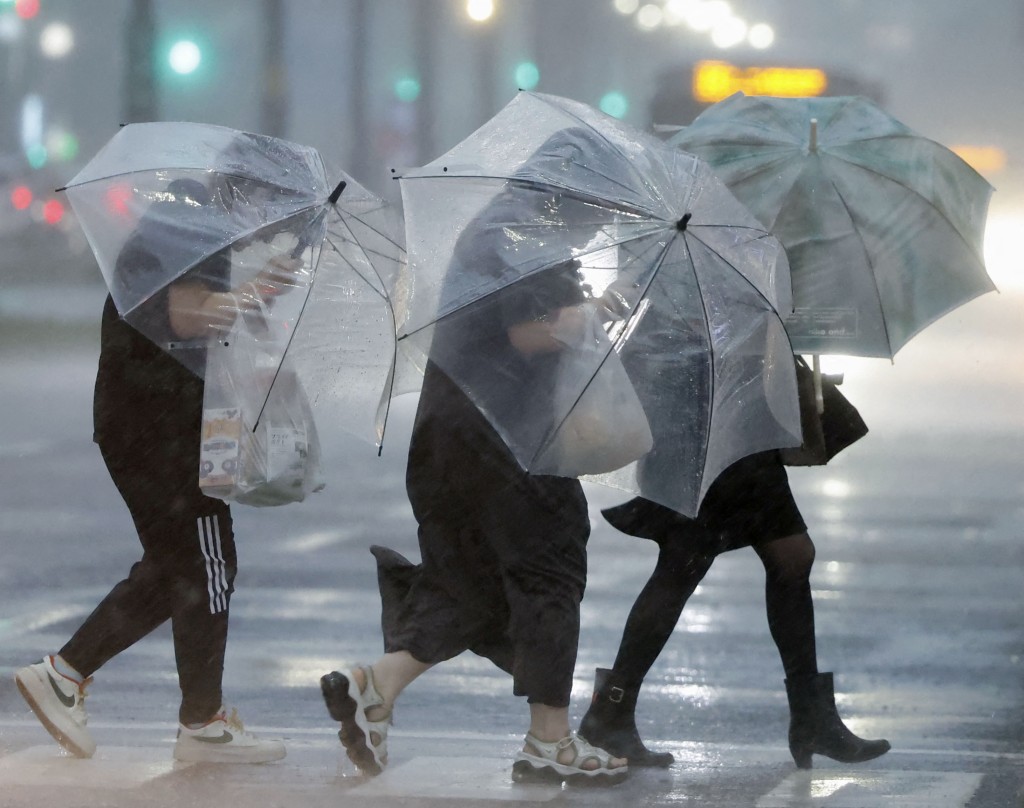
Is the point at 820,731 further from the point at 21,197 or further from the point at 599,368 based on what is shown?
the point at 21,197

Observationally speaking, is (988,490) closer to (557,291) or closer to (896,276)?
(896,276)

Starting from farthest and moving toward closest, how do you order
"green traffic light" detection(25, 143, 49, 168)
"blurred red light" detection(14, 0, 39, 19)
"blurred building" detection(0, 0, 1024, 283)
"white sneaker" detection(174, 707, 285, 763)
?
"green traffic light" detection(25, 143, 49, 168) → "blurred building" detection(0, 0, 1024, 283) → "blurred red light" detection(14, 0, 39, 19) → "white sneaker" detection(174, 707, 285, 763)

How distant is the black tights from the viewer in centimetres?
474

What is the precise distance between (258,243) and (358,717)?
1.34 meters

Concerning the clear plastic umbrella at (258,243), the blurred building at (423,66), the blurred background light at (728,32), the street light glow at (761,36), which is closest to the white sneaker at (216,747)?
the clear plastic umbrella at (258,243)

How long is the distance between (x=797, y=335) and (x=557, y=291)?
0.84 m

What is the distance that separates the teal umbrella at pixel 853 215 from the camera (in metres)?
4.50

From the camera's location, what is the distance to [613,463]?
4.03 m

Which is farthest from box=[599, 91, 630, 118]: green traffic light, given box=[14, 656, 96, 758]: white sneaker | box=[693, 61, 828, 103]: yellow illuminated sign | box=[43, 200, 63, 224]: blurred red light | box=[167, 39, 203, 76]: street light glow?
box=[14, 656, 96, 758]: white sneaker

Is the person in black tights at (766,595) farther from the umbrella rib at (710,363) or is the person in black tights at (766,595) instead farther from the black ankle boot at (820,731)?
the umbrella rib at (710,363)

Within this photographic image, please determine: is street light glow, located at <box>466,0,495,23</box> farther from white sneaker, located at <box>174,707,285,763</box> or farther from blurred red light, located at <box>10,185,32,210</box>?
white sneaker, located at <box>174,707,285,763</box>

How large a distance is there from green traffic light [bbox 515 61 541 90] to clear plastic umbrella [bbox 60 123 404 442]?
1803 centimetres

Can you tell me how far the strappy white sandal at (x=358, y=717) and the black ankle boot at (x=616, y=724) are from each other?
691 millimetres

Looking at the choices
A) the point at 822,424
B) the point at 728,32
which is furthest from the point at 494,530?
the point at 728,32
